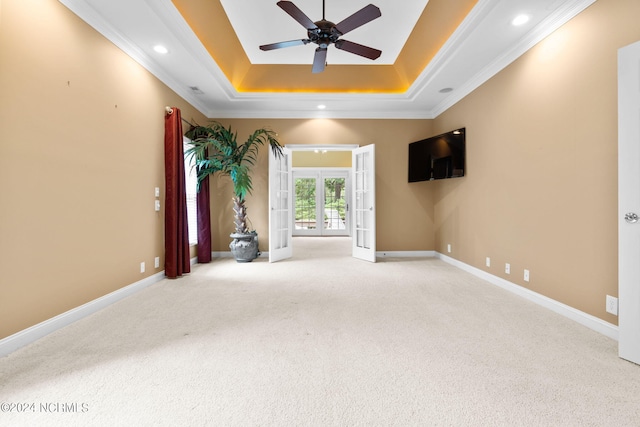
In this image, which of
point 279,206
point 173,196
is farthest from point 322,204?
point 173,196

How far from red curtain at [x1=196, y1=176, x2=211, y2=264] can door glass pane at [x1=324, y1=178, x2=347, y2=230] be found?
526 cm

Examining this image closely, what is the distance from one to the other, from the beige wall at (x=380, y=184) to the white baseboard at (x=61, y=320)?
2.35 m

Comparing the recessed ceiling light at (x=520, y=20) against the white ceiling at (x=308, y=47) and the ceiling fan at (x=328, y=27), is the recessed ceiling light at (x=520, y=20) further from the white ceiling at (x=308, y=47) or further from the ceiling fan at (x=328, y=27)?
the ceiling fan at (x=328, y=27)

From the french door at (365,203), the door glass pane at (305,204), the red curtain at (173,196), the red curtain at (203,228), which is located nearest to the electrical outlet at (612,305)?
the french door at (365,203)

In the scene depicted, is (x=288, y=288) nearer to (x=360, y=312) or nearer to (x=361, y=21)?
(x=360, y=312)

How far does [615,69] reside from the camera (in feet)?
7.11

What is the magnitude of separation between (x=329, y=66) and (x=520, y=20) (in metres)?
2.72

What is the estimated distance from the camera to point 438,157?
470 cm

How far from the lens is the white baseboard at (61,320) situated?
1.94 meters

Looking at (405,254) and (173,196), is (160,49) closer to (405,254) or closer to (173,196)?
(173,196)

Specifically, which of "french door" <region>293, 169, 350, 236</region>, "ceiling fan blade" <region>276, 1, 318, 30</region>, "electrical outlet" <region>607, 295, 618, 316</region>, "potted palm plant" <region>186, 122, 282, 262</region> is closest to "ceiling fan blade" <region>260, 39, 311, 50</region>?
"ceiling fan blade" <region>276, 1, 318, 30</region>

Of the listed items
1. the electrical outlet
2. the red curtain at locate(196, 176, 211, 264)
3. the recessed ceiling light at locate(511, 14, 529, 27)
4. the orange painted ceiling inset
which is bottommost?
the electrical outlet

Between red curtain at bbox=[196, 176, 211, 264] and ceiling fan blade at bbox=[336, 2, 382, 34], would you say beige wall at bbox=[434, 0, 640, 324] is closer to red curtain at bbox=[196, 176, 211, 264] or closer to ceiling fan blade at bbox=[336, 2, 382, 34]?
ceiling fan blade at bbox=[336, 2, 382, 34]

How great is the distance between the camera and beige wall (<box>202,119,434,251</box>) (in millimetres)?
5441
